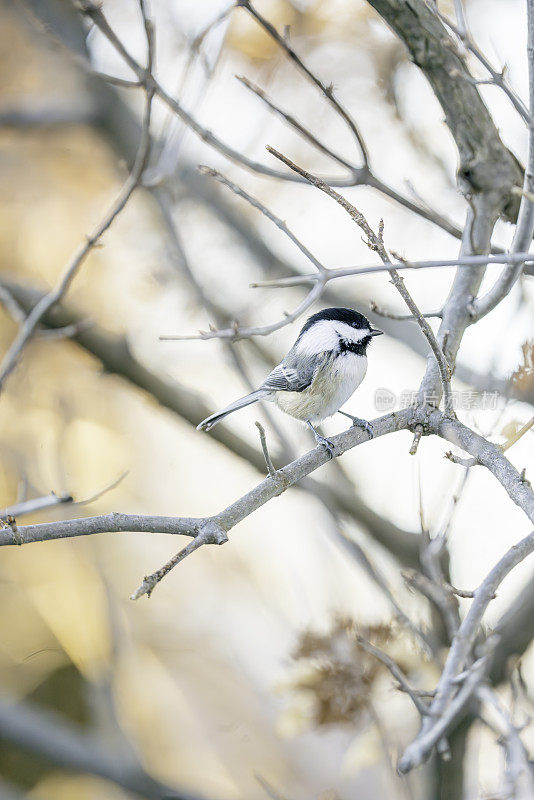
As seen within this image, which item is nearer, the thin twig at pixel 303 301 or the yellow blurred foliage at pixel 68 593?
the thin twig at pixel 303 301

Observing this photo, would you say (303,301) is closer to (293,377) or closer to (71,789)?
(293,377)

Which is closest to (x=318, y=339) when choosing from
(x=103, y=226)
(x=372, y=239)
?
(x=103, y=226)

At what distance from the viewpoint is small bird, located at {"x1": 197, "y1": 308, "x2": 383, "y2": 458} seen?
2543 millimetres

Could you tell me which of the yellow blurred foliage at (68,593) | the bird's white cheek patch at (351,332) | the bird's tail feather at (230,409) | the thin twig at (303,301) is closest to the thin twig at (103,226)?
the bird's tail feather at (230,409)

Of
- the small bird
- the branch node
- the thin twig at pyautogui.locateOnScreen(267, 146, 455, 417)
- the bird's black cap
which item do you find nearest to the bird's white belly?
the small bird

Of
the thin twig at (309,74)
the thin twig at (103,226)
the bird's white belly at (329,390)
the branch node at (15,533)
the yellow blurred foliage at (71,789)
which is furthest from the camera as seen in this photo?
the yellow blurred foliage at (71,789)

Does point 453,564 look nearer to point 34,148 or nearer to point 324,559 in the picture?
point 324,559

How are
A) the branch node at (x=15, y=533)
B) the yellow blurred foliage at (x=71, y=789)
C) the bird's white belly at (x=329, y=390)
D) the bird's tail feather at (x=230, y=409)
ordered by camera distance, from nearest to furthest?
the branch node at (x=15, y=533) → the bird's tail feather at (x=230, y=409) → the bird's white belly at (x=329, y=390) → the yellow blurred foliage at (x=71, y=789)

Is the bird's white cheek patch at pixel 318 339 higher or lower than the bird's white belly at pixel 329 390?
higher

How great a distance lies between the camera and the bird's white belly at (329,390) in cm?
254

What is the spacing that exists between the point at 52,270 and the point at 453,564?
10.7 feet

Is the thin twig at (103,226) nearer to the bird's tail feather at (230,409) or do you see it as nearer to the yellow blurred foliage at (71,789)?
the bird's tail feather at (230,409)

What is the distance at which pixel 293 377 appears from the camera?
2574 mm

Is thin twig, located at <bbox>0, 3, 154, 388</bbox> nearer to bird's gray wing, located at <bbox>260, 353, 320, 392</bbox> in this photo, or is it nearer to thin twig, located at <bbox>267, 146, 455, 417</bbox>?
bird's gray wing, located at <bbox>260, 353, 320, 392</bbox>
